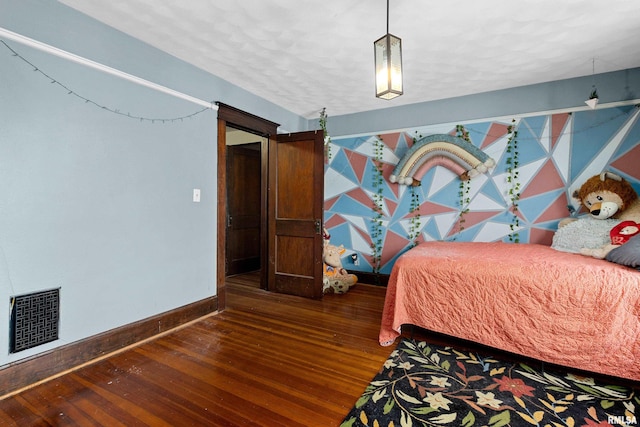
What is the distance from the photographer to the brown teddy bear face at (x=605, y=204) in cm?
272

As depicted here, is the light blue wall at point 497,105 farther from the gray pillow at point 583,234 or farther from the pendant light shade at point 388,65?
the pendant light shade at point 388,65

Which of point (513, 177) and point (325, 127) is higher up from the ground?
point (325, 127)

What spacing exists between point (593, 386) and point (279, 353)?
2.12 m

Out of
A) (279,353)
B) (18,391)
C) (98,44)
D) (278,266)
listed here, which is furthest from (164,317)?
(98,44)

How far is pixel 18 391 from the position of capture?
5.73 feet

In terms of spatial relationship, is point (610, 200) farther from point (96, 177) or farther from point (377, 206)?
point (96, 177)

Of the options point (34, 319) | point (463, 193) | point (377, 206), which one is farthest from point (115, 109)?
point (463, 193)

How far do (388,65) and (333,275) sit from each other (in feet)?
9.13

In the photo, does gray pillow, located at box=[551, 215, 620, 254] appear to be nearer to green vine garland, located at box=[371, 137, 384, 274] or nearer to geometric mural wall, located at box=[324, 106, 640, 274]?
geometric mural wall, located at box=[324, 106, 640, 274]

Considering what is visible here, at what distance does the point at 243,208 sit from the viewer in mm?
4883

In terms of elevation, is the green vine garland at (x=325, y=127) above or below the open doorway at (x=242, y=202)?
above

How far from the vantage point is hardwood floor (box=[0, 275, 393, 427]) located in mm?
1551

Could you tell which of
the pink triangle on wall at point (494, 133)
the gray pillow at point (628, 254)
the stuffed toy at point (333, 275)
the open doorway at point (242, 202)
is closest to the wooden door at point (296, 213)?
the stuffed toy at point (333, 275)

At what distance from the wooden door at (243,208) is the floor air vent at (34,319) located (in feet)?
9.02
